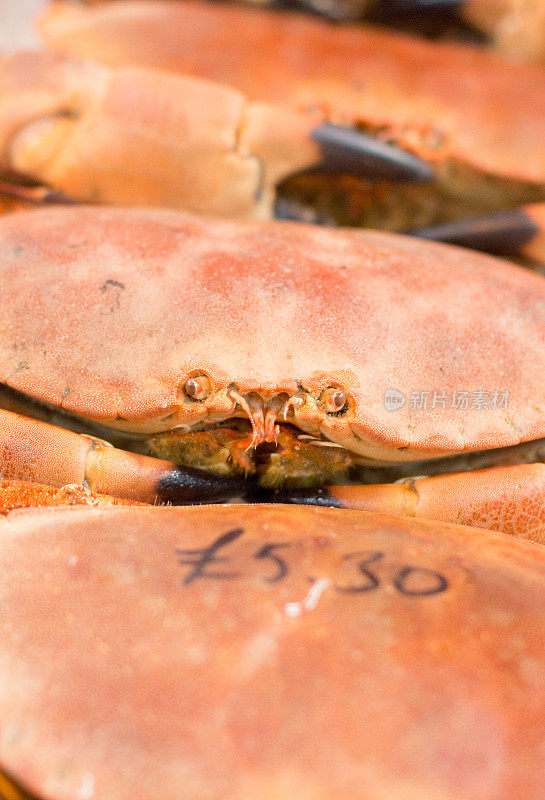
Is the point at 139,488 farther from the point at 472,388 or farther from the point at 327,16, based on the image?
the point at 327,16

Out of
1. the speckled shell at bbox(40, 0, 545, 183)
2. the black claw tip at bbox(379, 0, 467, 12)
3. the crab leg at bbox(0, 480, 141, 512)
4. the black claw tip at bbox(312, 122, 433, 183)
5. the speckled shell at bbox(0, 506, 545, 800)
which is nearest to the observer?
the speckled shell at bbox(0, 506, 545, 800)

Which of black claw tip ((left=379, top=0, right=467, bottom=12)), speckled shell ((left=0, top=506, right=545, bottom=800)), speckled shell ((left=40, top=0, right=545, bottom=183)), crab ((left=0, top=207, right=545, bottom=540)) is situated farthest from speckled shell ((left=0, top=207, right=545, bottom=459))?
black claw tip ((left=379, top=0, right=467, bottom=12))

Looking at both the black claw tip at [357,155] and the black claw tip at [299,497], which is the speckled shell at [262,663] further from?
the black claw tip at [357,155]

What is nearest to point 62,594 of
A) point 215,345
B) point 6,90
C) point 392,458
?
point 215,345

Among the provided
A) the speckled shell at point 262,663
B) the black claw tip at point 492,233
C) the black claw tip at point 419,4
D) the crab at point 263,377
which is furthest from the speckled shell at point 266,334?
the black claw tip at point 419,4

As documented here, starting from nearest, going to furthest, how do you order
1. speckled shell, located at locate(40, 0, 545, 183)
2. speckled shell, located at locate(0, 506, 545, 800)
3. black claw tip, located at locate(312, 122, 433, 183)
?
speckled shell, located at locate(0, 506, 545, 800) < black claw tip, located at locate(312, 122, 433, 183) < speckled shell, located at locate(40, 0, 545, 183)

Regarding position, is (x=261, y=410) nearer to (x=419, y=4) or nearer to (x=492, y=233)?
(x=492, y=233)

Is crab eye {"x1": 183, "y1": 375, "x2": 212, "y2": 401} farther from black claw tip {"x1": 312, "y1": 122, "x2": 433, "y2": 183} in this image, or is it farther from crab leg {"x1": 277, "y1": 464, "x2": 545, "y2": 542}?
black claw tip {"x1": 312, "y1": 122, "x2": 433, "y2": 183}
